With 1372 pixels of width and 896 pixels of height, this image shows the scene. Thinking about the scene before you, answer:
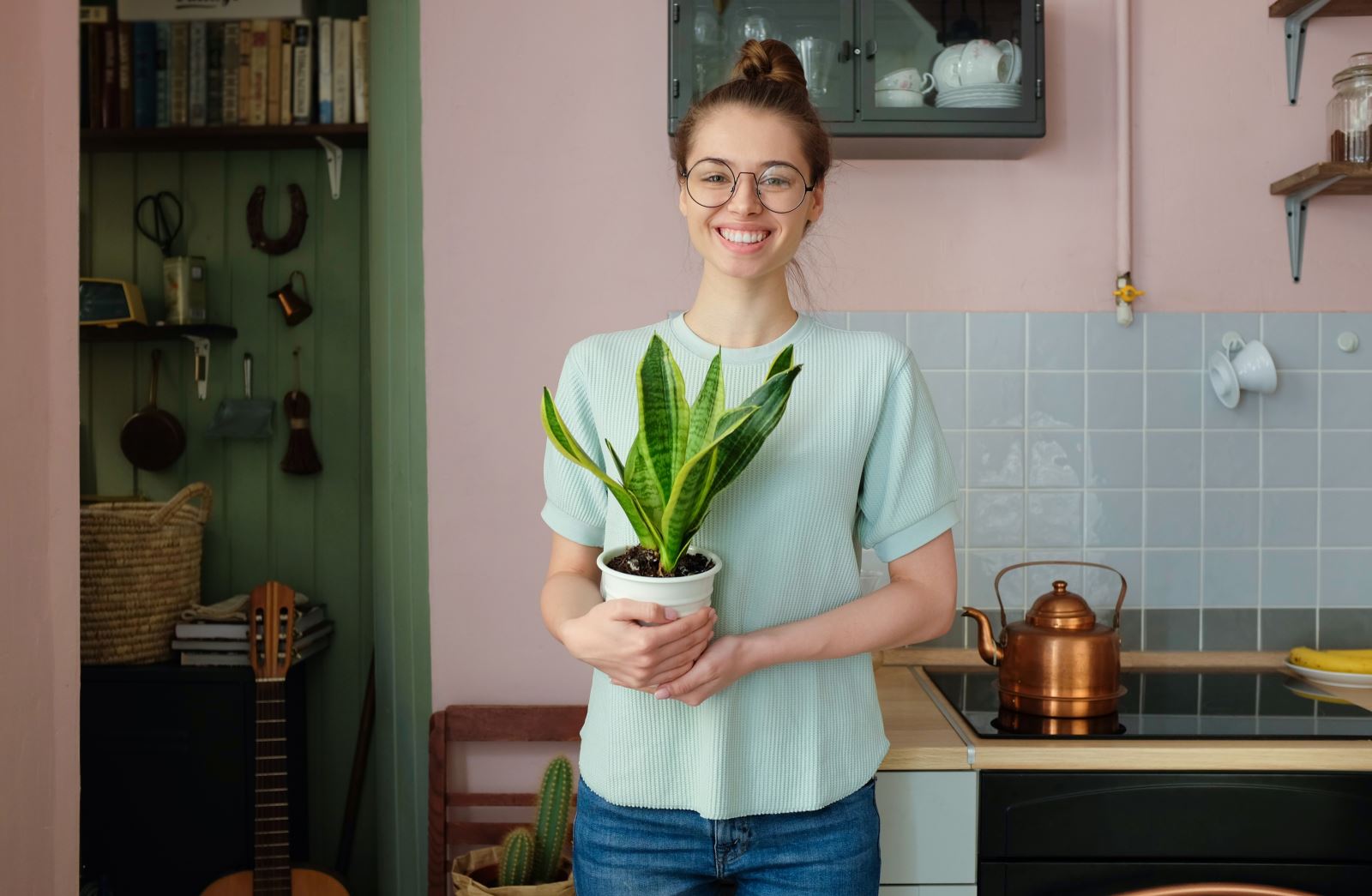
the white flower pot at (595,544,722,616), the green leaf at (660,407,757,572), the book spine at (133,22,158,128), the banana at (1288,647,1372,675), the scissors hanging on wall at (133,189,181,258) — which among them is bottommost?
the banana at (1288,647,1372,675)

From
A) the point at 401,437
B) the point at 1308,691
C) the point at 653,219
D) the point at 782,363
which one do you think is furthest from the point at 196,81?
the point at 1308,691

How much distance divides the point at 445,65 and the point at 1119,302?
4.73 ft

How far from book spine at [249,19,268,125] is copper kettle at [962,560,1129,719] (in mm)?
2095

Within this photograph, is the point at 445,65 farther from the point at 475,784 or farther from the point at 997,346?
the point at 475,784

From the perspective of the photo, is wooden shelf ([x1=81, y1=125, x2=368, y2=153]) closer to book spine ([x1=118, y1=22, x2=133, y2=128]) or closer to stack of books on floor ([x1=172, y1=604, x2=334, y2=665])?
book spine ([x1=118, y1=22, x2=133, y2=128])

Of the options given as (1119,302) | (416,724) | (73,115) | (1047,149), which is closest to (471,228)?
(73,115)

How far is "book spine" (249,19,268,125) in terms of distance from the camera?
103 inches

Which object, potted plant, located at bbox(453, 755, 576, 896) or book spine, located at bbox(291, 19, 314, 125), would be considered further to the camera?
book spine, located at bbox(291, 19, 314, 125)

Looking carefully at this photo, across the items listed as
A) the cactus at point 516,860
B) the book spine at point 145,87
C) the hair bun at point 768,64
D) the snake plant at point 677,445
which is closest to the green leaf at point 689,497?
the snake plant at point 677,445

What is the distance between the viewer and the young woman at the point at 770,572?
118cm

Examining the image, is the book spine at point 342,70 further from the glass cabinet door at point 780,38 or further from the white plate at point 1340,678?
the white plate at point 1340,678

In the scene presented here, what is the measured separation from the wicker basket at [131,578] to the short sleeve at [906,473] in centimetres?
176

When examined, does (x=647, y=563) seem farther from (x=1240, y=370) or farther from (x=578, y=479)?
(x=1240, y=370)

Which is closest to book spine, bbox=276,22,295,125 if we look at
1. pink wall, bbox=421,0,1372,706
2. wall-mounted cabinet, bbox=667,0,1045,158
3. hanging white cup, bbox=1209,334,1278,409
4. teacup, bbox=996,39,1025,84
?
pink wall, bbox=421,0,1372,706
